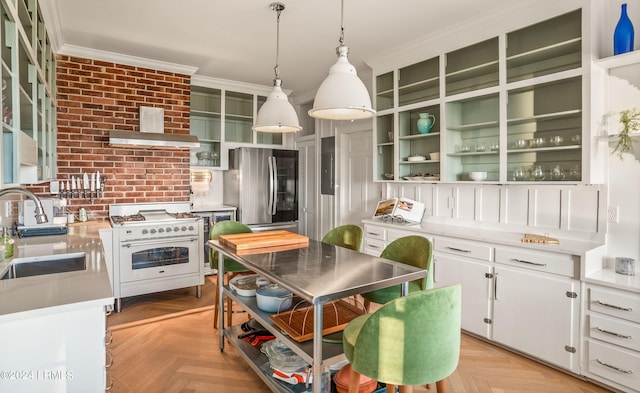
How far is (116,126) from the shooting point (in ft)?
13.6

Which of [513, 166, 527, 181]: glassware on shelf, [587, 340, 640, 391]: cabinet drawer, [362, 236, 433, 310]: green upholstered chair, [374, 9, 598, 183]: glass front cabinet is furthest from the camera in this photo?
[513, 166, 527, 181]: glassware on shelf

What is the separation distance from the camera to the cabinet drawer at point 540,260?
2.49 meters

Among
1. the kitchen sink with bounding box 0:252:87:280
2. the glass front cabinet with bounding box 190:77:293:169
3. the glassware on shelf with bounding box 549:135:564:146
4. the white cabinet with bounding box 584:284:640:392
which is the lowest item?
the white cabinet with bounding box 584:284:640:392

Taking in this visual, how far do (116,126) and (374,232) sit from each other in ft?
10.1

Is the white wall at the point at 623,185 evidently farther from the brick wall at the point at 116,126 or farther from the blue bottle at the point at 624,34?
the brick wall at the point at 116,126

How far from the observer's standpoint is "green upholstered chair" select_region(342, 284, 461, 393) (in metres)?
1.40

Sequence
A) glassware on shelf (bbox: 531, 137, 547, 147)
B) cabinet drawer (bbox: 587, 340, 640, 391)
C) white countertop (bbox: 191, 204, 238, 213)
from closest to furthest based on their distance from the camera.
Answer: cabinet drawer (bbox: 587, 340, 640, 391) < glassware on shelf (bbox: 531, 137, 547, 147) < white countertop (bbox: 191, 204, 238, 213)

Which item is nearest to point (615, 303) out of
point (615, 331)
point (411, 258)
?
point (615, 331)

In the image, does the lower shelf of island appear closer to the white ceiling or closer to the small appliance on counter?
the small appliance on counter

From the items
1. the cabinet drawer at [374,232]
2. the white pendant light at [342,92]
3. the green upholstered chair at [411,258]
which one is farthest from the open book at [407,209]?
the white pendant light at [342,92]

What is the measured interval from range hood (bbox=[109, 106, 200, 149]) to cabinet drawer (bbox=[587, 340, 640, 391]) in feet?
13.1

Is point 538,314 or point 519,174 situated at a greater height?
point 519,174

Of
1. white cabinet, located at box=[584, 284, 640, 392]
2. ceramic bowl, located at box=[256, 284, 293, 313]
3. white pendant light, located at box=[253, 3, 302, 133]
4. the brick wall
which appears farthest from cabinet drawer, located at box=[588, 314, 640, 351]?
the brick wall

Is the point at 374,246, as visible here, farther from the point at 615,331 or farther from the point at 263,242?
the point at 615,331
